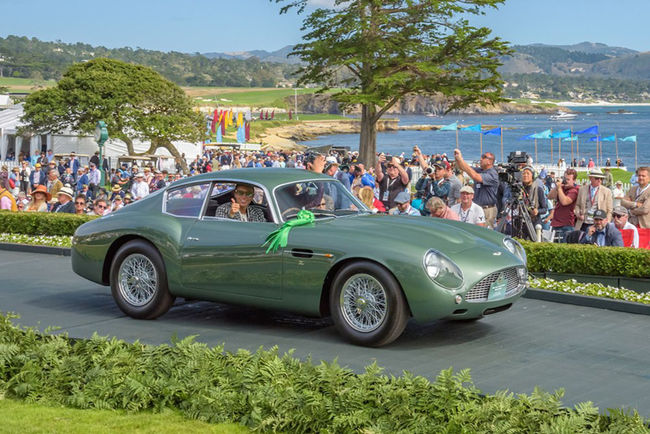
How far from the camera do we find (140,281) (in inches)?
382

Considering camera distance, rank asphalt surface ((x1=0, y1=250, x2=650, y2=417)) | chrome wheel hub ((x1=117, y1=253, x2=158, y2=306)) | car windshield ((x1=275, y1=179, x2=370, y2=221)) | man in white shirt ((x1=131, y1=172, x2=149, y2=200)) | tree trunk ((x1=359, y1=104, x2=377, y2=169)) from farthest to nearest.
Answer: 1. tree trunk ((x1=359, y1=104, x2=377, y2=169))
2. man in white shirt ((x1=131, y1=172, x2=149, y2=200))
3. chrome wheel hub ((x1=117, y1=253, x2=158, y2=306))
4. car windshield ((x1=275, y1=179, x2=370, y2=221))
5. asphalt surface ((x1=0, y1=250, x2=650, y2=417))

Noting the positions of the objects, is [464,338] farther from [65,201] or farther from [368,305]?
[65,201]

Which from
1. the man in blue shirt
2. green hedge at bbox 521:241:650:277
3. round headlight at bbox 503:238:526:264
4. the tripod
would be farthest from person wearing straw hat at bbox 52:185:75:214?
round headlight at bbox 503:238:526:264

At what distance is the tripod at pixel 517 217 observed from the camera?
13.9 meters

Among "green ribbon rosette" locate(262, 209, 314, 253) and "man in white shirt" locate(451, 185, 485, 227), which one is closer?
"green ribbon rosette" locate(262, 209, 314, 253)

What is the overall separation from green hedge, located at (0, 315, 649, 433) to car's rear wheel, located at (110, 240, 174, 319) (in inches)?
69.2

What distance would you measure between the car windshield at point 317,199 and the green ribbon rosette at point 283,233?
0.59 feet

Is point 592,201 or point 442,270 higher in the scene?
point 592,201

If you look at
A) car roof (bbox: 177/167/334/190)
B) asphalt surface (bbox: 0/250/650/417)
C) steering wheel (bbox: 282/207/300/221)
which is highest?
car roof (bbox: 177/167/334/190)

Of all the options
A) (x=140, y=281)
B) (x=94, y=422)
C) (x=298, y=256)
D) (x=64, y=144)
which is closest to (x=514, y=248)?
(x=298, y=256)

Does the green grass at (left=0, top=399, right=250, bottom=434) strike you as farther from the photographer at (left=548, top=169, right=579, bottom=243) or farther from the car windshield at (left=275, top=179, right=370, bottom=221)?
the photographer at (left=548, top=169, right=579, bottom=243)

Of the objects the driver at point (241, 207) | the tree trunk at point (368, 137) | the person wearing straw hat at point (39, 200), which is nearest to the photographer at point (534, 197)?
the driver at point (241, 207)

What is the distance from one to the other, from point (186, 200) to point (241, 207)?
2.15 feet

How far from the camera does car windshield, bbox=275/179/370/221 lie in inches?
359
